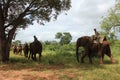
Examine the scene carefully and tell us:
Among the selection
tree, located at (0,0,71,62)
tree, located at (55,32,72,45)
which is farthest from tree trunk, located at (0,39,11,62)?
tree, located at (55,32,72,45)

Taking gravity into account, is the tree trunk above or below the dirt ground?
Answer: above

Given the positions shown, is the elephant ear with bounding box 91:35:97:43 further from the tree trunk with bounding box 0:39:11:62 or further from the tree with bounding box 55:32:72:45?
the tree with bounding box 55:32:72:45

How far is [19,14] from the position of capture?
26.6m

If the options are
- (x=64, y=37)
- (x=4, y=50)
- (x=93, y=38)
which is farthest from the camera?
(x=64, y=37)

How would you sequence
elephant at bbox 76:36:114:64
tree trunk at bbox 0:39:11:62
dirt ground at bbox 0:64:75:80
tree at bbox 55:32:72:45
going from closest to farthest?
dirt ground at bbox 0:64:75:80 → elephant at bbox 76:36:114:64 → tree trunk at bbox 0:39:11:62 → tree at bbox 55:32:72:45

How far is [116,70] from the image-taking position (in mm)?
18266

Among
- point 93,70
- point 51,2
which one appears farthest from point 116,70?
point 51,2

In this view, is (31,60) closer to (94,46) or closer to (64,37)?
(94,46)

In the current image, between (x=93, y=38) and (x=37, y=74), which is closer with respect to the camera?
(x=37, y=74)

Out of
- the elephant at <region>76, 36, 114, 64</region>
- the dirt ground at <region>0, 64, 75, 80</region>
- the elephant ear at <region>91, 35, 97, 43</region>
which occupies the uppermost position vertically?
the elephant ear at <region>91, 35, 97, 43</region>

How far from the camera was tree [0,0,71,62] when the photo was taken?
2458cm

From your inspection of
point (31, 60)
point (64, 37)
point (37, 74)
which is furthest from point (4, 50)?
point (64, 37)

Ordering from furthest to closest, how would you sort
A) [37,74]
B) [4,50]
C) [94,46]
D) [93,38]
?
1. [4,50]
2. [94,46]
3. [93,38]
4. [37,74]

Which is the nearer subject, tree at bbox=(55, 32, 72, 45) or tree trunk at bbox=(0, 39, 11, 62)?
tree trunk at bbox=(0, 39, 11, 62)
